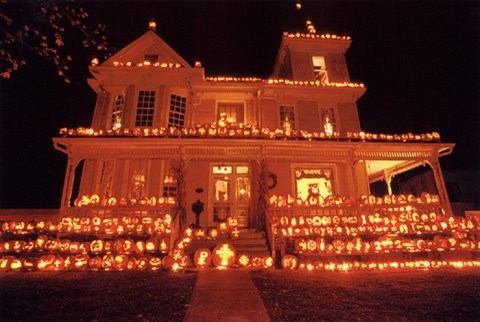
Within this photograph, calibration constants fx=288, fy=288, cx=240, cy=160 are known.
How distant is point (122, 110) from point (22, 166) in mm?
21373

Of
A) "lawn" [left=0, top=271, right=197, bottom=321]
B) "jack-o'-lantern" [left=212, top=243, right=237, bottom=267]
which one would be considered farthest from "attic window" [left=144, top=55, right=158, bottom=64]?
"lawn" [left=0, top=271, right=197, bottom=321]

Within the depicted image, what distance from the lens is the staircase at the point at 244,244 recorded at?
9.23 m

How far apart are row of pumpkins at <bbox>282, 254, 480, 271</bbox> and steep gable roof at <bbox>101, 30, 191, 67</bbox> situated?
34.7 ft

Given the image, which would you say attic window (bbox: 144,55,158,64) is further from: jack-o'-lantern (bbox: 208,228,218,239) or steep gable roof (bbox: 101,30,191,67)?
jack-o'-lantern (bbox: 208,228,218,239)

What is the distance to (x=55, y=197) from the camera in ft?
90.0

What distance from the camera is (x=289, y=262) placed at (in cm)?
855

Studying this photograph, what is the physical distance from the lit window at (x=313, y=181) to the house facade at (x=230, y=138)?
0.05m

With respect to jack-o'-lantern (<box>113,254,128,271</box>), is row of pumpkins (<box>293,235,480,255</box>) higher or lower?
higher

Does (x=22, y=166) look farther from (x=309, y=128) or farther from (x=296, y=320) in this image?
(x=296, y=320)

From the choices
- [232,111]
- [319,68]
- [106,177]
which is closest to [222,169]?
[232,111]

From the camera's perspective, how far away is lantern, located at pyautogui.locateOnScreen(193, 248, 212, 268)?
8352mm

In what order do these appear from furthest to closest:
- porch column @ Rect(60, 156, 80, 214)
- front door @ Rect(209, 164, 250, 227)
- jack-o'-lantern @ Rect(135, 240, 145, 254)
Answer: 1. front door @ Rect(209, 164, 250, 227)
2. porch column @ Rect(60, 156, 80, 214)
3. jack-o'-lantern @ Rect(135, 240, 145, 254)

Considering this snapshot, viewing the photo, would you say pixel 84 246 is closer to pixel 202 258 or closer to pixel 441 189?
pixel 202 258

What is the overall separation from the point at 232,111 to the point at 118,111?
559cm
